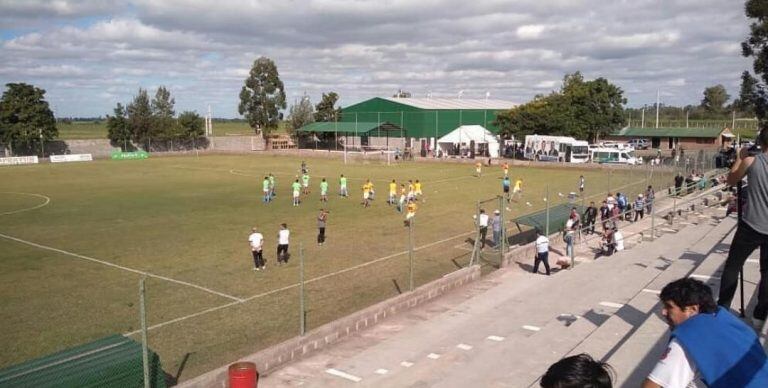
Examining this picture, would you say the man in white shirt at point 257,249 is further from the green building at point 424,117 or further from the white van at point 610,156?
the green building at point 424,117

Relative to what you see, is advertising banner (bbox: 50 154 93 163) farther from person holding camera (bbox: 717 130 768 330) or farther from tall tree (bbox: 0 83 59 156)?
person holding camera (bbox: 717 130 768 330)

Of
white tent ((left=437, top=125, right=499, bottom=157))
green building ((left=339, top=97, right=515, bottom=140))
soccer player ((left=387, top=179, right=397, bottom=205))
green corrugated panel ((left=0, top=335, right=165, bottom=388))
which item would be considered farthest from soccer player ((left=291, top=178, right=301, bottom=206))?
green building ((left=339, top=97, right=515, bottom=140))

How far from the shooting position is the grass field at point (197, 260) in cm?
1144

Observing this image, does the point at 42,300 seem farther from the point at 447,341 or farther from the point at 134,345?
the point at 447,341

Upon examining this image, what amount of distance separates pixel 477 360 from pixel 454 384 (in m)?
1.00

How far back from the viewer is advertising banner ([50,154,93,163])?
65875 mm

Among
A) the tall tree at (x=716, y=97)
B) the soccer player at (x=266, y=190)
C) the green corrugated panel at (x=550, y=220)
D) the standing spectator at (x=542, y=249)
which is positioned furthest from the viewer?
the tall tree at (x=716, y=97)

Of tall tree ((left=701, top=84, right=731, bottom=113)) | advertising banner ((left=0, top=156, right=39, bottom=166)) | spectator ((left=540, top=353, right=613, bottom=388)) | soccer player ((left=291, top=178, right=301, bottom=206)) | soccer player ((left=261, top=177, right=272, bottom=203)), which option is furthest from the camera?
tall tree ((left=701, top=84, right=731, bottom=113))

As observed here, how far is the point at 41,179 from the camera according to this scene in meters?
44.8

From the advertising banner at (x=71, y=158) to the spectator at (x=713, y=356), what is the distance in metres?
73.3

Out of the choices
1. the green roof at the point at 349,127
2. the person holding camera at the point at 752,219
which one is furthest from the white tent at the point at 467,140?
the person holding camera at the point at 752,219

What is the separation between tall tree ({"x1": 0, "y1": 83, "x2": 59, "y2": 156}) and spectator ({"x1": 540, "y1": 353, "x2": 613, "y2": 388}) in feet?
253

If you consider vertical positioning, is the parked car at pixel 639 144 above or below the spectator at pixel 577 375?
above

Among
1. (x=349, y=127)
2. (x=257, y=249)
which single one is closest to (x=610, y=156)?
(x=349, y=127)
